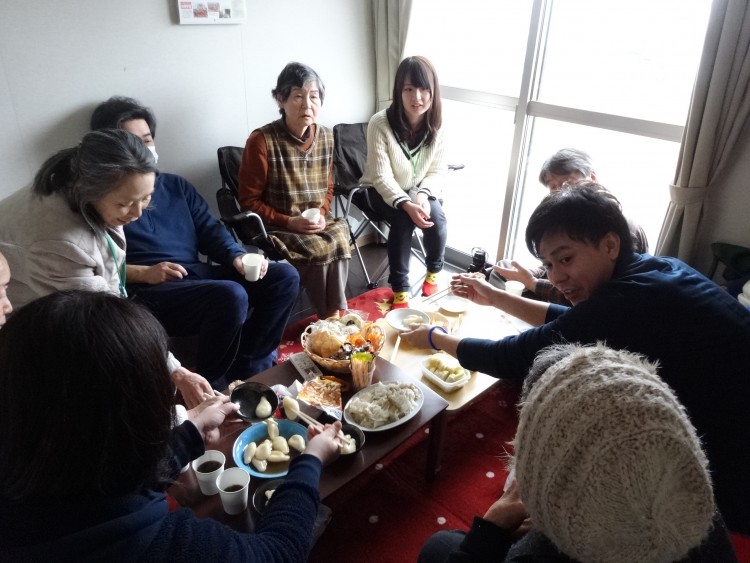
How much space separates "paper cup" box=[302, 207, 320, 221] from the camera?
2629mm

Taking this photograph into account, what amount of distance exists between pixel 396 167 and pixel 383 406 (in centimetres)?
183

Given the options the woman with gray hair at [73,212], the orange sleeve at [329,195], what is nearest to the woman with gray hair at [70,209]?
the woman with gray hair at [73,212]

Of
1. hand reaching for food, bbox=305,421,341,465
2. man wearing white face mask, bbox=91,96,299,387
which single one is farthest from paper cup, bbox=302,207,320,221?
hand reaching for food, bbox=305,421,341,465

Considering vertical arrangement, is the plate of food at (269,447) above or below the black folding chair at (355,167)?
below

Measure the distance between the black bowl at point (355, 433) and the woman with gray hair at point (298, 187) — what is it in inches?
44.9

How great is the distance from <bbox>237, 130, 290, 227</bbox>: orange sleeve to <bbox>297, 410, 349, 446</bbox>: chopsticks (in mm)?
1376

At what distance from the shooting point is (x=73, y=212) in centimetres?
166

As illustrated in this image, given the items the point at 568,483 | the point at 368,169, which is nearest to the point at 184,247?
the point at 368,169

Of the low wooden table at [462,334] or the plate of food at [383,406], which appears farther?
the low wooden table at [462,334]

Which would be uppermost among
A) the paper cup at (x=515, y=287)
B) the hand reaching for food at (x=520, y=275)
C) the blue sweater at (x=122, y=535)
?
the blue sweater at (x=122, y=535)

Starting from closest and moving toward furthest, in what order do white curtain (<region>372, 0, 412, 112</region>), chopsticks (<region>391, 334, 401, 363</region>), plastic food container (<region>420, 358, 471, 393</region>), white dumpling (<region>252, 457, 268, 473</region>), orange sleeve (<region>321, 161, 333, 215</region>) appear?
white dumpling (<region>252, 457, 268, 473</region>) < plastic food container (<region>420, 358, 471, 393</region>) < chopsticks (<region>391, 334, 401, 363</region>) < orange sleeve (<region>321, 161, 333, 215</region>) < white curtain (<region>372, 0, 412, 112</region>)

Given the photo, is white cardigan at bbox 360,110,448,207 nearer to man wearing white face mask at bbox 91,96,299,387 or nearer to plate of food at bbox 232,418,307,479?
man wearing white face mask at bbox 91,96,299,387

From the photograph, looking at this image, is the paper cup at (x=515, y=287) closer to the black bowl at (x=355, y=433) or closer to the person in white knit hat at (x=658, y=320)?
the person in white knit hat at (x=658, y=320)

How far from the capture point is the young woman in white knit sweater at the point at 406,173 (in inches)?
114
